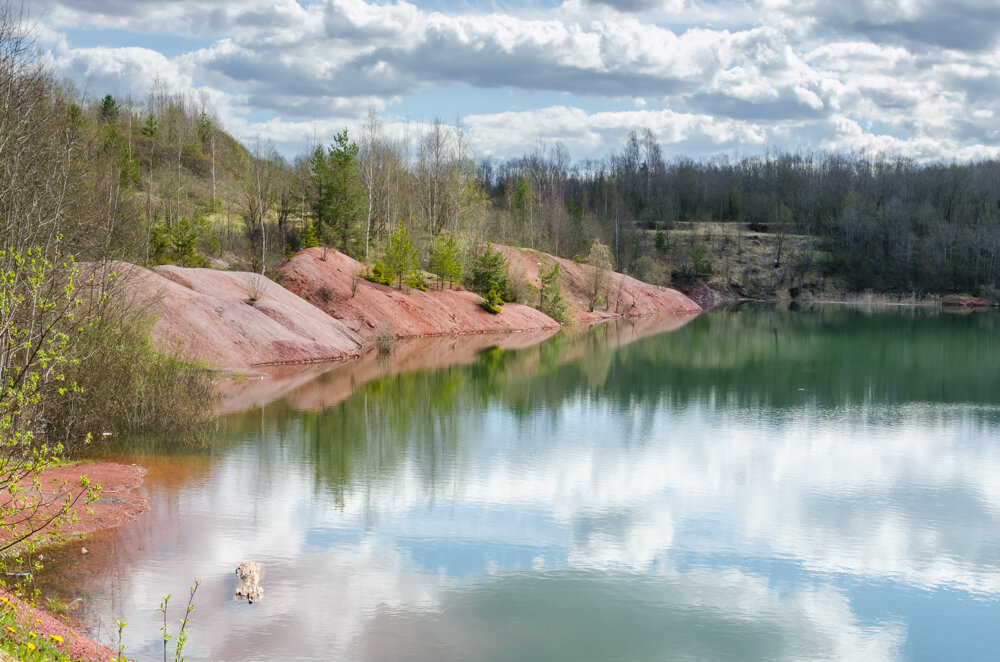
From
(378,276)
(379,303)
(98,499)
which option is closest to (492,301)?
(378,276)

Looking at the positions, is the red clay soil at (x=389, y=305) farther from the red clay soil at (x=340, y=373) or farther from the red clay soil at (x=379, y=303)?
the red clay soil at (x=340, y=373)

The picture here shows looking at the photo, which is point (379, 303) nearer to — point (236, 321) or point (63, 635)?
point (236, 321)

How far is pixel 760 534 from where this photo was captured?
16688mm

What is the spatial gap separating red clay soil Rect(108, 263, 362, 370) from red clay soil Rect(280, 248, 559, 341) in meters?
3.92

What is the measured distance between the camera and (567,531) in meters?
16.6

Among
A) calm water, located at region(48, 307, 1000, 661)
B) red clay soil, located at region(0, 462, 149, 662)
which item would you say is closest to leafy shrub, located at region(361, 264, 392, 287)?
calm water, located at region(48, 307, 1000, 661)

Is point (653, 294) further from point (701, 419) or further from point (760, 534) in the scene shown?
point (760, 534)

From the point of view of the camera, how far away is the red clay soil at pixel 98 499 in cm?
1016

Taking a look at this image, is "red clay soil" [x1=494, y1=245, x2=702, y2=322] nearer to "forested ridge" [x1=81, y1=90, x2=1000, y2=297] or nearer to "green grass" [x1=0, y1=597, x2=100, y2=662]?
"forested ridge" [x1=81, y1=90, x2=1000, y2=297]

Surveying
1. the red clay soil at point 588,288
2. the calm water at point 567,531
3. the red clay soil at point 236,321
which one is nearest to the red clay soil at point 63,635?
the calm water at point 567,531

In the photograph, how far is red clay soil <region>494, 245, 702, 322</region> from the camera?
73875 millimetres

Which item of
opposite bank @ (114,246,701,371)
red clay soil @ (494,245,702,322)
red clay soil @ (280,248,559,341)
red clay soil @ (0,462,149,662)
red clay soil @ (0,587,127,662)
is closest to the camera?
red clay soil @ (0,587,127,662)

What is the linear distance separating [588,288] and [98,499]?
6349cm

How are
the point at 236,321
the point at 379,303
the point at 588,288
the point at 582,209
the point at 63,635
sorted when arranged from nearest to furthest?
the point at 63,635
the point at 236,321
the point at 379,303
the point at 588,288
the point at 582,209
